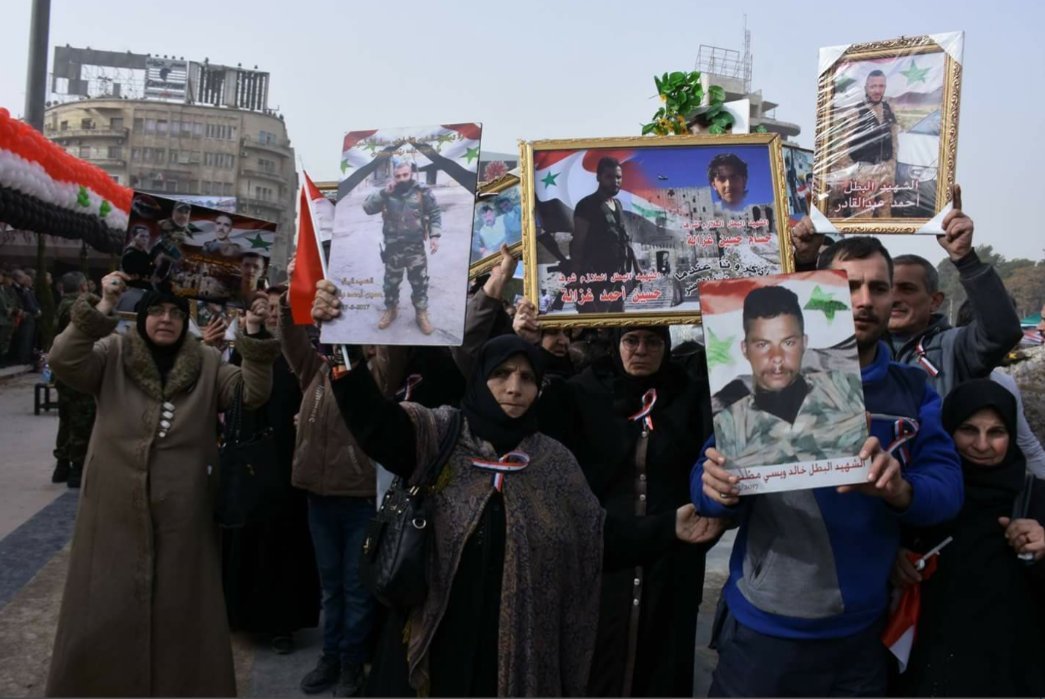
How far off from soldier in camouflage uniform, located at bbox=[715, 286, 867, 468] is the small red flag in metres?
1.45

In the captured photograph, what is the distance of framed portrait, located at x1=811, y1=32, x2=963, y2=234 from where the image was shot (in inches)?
129

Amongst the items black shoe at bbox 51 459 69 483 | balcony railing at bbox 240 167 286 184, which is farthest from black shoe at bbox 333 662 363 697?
balcony railing at bbox 240 167 286 184

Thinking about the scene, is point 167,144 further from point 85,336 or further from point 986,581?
point 986,581

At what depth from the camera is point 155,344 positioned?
4.08 meters

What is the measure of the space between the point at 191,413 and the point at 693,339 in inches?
118

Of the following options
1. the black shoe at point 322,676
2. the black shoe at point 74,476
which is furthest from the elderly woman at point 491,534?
the black shoe at point 74,476

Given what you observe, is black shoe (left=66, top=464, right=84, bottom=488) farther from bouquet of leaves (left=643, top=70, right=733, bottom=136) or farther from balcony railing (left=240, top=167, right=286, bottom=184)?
balcony railing (left=240, top=167, right=286, bottom=184)

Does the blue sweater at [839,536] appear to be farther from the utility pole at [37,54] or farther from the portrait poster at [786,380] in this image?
the utility pole at [37,54]

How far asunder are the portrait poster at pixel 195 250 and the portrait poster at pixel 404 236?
1.31m

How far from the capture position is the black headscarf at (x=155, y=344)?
4051 millimetres

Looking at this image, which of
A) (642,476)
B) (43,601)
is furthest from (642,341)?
(43,601)

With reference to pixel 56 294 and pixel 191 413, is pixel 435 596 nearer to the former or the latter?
pixel 191 413

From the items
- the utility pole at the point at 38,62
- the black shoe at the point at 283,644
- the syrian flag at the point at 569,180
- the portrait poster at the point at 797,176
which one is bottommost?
the black shoe at the point at 283,644

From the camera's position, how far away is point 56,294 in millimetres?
23656
